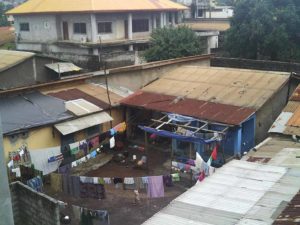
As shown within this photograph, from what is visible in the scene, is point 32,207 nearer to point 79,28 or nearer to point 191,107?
point 191,107

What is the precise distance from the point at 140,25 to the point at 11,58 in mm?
17945

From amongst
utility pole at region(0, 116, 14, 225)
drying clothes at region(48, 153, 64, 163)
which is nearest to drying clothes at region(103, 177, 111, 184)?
drying clothes at region(48, 153, 64, 163)

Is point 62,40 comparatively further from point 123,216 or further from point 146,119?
point 123,216

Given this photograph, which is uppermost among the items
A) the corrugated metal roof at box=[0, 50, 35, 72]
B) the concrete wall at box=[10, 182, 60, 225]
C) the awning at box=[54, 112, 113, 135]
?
the corrugated metal roof at box=[0, 50, 35, 72]

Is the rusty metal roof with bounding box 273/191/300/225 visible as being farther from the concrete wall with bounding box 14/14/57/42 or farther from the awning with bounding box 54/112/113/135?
the concrete wall with bounding box 14/14/57/42

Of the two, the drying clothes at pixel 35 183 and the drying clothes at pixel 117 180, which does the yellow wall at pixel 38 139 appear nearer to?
the drying clothes at pixel 35 183

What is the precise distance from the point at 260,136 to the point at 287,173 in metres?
8.03

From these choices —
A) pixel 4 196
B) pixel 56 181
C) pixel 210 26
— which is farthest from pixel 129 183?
pixel 210 26

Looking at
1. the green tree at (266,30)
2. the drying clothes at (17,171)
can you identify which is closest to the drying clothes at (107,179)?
the drying clothes at (17,171)

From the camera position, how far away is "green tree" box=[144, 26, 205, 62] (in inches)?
1208

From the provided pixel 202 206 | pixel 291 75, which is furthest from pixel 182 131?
pixel 202 206

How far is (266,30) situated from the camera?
29.7 m

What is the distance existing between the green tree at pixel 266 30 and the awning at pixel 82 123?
15.5 metres

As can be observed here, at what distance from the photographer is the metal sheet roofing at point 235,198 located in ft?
28.8
